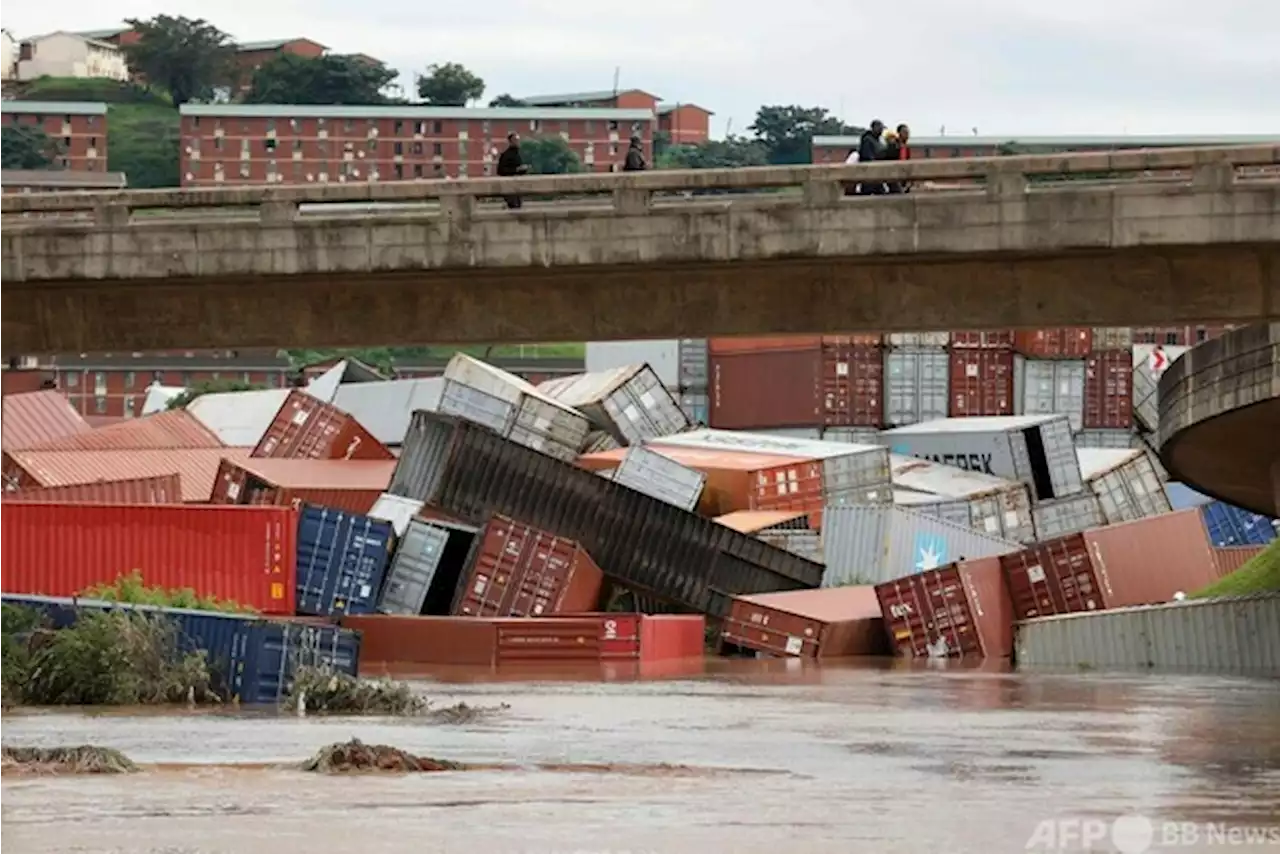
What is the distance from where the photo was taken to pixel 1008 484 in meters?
86.0

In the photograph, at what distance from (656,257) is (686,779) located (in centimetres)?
575

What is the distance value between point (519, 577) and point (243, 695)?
22067mm

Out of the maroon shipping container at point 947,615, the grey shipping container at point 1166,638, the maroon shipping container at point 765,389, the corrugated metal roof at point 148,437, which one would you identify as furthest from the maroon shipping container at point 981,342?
the grey shipping container at point 1166,638

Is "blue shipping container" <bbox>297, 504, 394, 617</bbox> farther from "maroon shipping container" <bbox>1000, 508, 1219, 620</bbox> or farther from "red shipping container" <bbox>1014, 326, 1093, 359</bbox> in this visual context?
"red shipping container" <bbox>1014, 326, 1093, 359</bbox>

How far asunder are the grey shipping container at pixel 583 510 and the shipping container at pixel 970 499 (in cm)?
1019

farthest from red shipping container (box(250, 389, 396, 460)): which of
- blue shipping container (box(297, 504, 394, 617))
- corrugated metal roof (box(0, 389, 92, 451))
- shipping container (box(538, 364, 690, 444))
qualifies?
blue shipping container (box(297, 504, 394, 617))

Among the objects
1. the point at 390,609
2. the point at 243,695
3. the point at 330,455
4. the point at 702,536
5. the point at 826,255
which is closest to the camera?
the point at 826,255

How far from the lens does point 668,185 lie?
31.9 m

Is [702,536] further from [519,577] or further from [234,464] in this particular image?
[234,464]

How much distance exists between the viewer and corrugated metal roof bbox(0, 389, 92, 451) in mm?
90438

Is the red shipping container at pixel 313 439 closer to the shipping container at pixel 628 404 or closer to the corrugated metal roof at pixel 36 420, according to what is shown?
the shipping container at pixel 628 404

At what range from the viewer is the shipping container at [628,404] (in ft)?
290

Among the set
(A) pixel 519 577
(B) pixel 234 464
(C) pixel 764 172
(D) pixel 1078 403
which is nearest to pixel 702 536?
(A) pixel 519 577

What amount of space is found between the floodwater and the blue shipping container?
12343 mm
